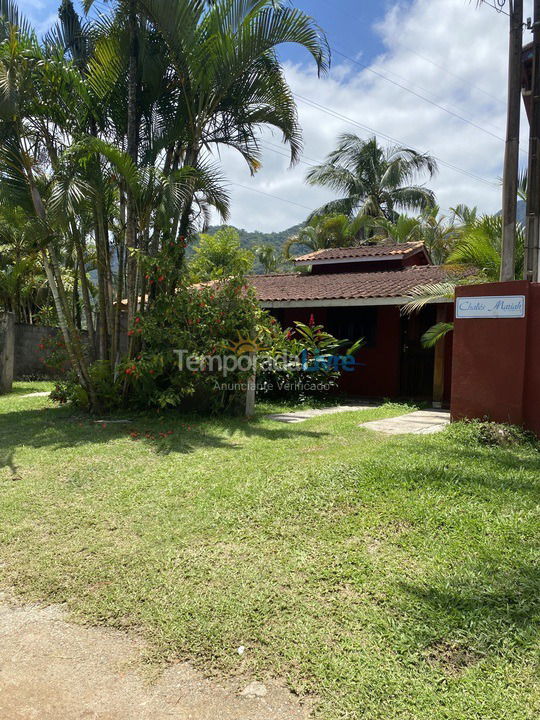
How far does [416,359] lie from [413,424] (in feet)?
14.9

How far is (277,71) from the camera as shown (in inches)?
349

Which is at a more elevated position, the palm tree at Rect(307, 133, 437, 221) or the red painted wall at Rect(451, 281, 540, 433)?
the palm tree at Rect(307, 133, 437, 221)

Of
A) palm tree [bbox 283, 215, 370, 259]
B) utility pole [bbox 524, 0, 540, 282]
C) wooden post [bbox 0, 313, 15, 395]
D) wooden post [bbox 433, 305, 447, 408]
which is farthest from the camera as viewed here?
palm tree [bbox 283, 215, 370, 259]

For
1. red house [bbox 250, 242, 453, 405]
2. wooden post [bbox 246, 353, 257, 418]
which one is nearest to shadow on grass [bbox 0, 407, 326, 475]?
wooden post [bbox 246, 353, 257, 418]

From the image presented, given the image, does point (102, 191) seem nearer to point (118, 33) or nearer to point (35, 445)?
point (118, 33)

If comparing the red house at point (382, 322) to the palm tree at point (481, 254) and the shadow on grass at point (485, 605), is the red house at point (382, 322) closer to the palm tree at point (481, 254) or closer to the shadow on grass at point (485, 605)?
the palm tree at point (481, 254)

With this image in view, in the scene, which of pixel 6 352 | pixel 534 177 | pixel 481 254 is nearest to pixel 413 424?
pixel 481 254

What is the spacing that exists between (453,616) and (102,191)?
734cm

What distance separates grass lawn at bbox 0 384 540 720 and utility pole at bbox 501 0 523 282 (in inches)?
118

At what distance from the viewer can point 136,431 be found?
25.0 feet

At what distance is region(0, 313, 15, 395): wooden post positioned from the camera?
12.2m

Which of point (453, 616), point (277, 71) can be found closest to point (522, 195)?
point (277, 71)

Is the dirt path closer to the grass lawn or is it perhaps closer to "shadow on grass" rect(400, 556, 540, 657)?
the grass lawn

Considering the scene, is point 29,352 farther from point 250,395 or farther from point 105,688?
point 105,688
